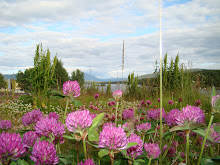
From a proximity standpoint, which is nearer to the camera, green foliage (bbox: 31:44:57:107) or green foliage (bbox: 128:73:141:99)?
green foliage (bbox: 31:44:57:107)

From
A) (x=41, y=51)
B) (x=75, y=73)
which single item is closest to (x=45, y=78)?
(x=41, y=51)

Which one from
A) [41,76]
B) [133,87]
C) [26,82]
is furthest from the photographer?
[26,82]

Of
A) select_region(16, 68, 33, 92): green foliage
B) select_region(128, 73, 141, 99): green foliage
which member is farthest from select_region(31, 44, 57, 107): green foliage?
select_region(128, 73, 141, 99): green foliage

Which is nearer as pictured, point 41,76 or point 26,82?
point 41,76

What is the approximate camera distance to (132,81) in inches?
446

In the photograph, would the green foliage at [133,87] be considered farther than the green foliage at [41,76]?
Yes

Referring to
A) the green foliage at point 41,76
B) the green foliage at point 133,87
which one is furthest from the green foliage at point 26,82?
the green foliage at point 133,87

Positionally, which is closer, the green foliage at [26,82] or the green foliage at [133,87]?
the green foliage at [26,82]

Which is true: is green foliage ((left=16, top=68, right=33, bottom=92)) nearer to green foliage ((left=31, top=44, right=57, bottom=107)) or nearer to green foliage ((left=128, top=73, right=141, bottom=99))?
green foliage ((left=31, top=44, right=57, bottom=107))

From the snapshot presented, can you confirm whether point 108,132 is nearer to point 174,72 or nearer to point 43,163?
point 43,163

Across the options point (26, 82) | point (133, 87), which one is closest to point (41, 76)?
point (133, 87)

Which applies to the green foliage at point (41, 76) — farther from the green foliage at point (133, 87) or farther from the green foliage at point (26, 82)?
the green foliage at point (133, 87)

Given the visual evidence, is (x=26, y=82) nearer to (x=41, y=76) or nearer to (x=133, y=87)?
(x=133, y=87)

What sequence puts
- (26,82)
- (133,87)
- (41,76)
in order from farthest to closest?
(26,82) → (133,87) → (41,76)
